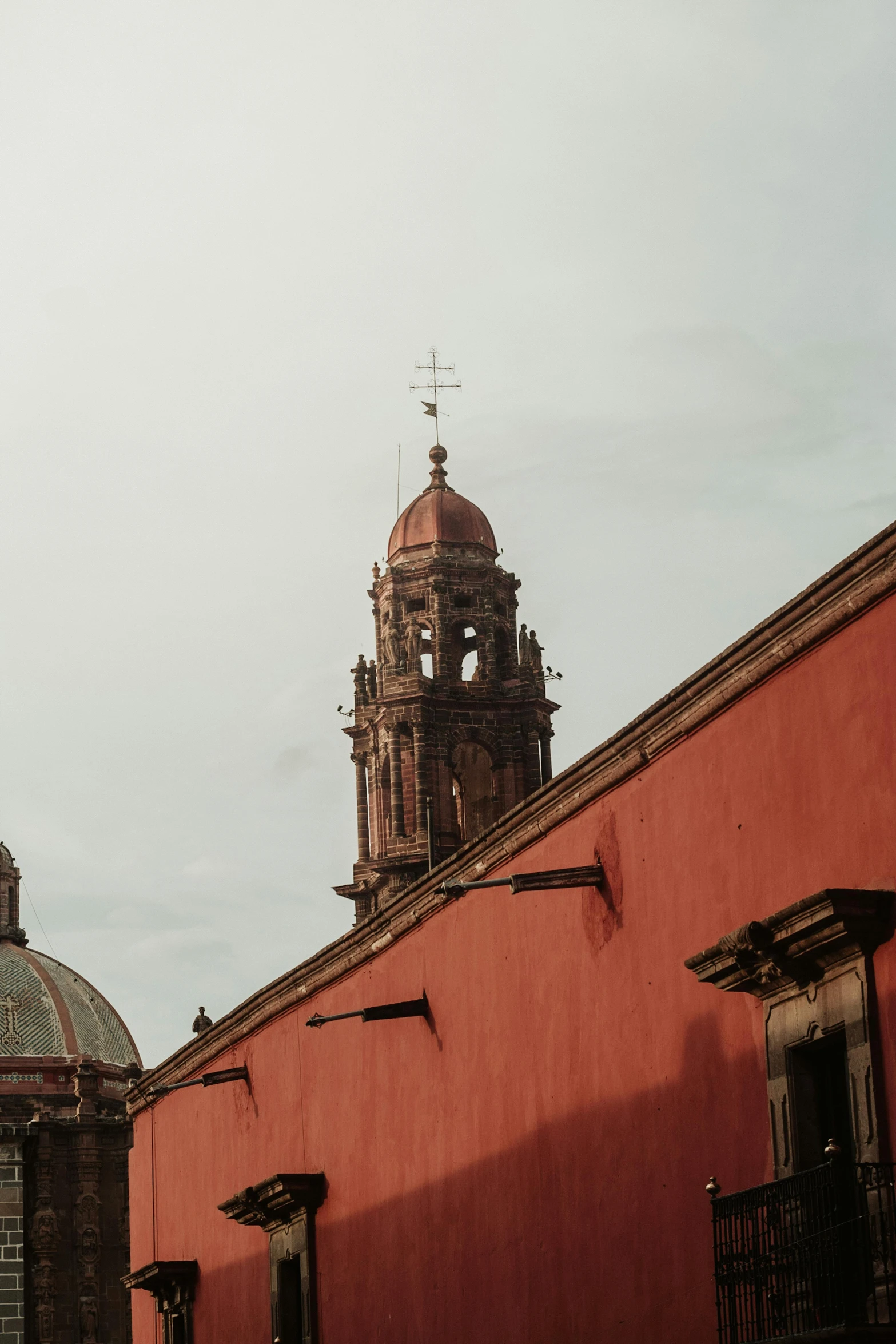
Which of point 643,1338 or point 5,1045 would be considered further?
point 5,1045

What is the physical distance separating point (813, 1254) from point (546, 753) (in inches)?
1071

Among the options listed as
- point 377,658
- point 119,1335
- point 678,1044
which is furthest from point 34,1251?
point 678,1044

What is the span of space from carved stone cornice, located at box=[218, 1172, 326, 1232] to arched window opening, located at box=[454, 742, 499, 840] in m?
19.1

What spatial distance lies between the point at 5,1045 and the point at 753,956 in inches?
1148

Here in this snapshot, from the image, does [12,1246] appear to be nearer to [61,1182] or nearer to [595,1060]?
[61,1182]

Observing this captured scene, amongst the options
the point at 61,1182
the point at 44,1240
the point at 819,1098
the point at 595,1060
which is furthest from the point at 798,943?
the point at 61,1182

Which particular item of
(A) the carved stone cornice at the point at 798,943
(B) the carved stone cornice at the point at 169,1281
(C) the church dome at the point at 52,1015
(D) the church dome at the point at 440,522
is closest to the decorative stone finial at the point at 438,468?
(D) the church dome at the point at 440,522

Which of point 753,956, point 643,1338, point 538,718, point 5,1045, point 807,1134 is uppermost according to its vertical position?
point 538,718

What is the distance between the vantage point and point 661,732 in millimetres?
11250

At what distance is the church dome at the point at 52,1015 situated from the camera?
3756 cm

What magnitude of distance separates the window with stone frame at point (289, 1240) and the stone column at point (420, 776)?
17855 millimetres

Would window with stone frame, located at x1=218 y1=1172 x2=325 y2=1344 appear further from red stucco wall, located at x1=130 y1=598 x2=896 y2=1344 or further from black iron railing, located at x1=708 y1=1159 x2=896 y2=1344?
black iron railing, located at x1=708 y1=1159 x2=896 y2=1344

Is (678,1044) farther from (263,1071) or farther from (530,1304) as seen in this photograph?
(263,1071)

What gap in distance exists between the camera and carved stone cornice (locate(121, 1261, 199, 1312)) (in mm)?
18484
